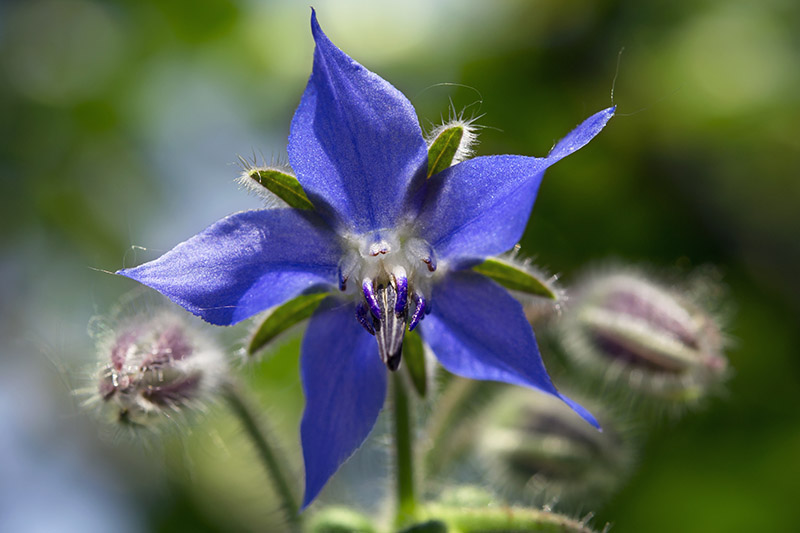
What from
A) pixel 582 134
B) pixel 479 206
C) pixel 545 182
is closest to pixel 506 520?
pixel 479 206

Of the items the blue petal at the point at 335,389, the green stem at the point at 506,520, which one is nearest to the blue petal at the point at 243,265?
the blue petal at the point at 335,389

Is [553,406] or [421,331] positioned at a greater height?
[553,406]

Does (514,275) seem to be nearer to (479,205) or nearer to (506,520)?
(479,205)

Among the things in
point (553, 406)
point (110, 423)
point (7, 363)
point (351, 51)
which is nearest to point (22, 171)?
point (7, 363)

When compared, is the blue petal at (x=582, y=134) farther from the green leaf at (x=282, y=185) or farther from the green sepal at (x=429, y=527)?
the green sepal at (x=429, y=527)

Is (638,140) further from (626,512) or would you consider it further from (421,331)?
(421,331)

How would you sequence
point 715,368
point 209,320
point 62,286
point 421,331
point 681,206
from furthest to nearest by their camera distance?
1. point 62,286
2. point 681,206
3. point 715,368
4. point 421,331
5. point 209,320
